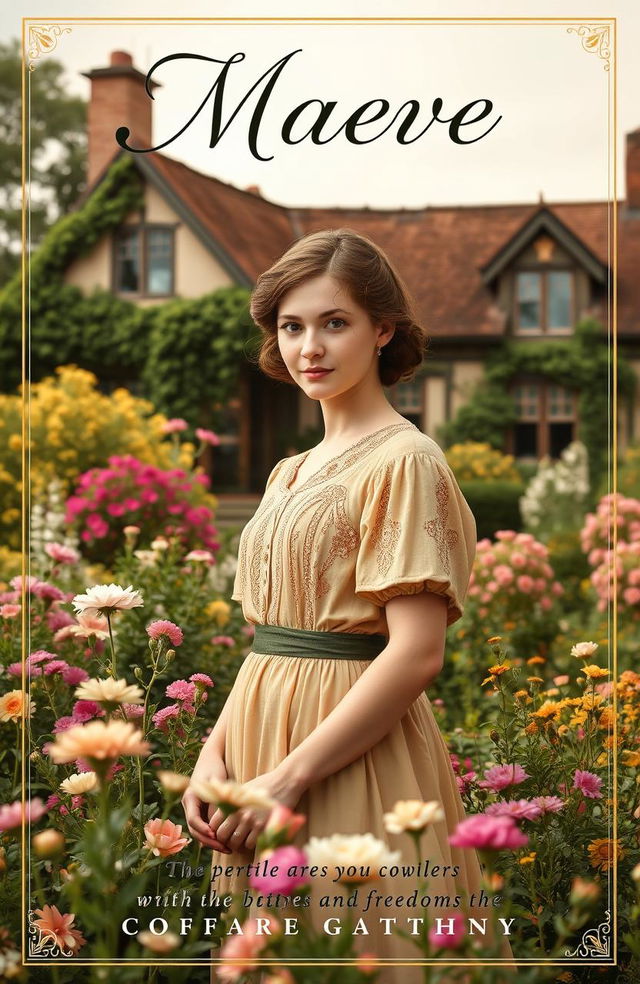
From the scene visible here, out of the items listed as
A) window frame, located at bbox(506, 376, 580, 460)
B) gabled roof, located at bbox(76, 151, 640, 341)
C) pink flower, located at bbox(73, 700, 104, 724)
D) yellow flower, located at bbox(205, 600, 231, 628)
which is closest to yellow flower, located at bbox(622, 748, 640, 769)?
pink flower, located at bbox(73, 700, 104, 724)

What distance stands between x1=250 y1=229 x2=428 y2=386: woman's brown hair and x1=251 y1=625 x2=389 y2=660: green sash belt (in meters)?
0.57

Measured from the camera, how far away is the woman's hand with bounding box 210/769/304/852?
5.58 feet

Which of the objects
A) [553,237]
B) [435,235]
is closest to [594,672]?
[553,237]

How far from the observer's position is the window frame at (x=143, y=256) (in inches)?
685

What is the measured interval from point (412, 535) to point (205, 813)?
644mm

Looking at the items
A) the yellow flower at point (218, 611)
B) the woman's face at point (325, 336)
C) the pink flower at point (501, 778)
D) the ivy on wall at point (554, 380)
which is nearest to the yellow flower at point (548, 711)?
the pink flower at point (501, 778)

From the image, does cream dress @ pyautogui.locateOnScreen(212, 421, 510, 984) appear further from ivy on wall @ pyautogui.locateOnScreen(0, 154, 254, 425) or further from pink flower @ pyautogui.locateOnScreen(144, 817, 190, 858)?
ivy on wall @ pyautogui.locateOnScreen(0, 154, 254, 425)

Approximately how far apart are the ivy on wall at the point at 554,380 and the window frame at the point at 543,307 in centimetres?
26

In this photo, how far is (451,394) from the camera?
60.6 feet

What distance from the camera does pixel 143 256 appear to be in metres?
17.5

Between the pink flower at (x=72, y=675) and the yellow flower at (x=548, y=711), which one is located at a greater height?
the pink flower at (x=72, y=675)

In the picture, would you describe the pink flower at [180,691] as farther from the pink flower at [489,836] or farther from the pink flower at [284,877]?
the pink flower at [489,836]

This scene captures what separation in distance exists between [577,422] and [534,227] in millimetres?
3480

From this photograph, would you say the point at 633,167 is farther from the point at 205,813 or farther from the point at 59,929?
the point at 59,929
